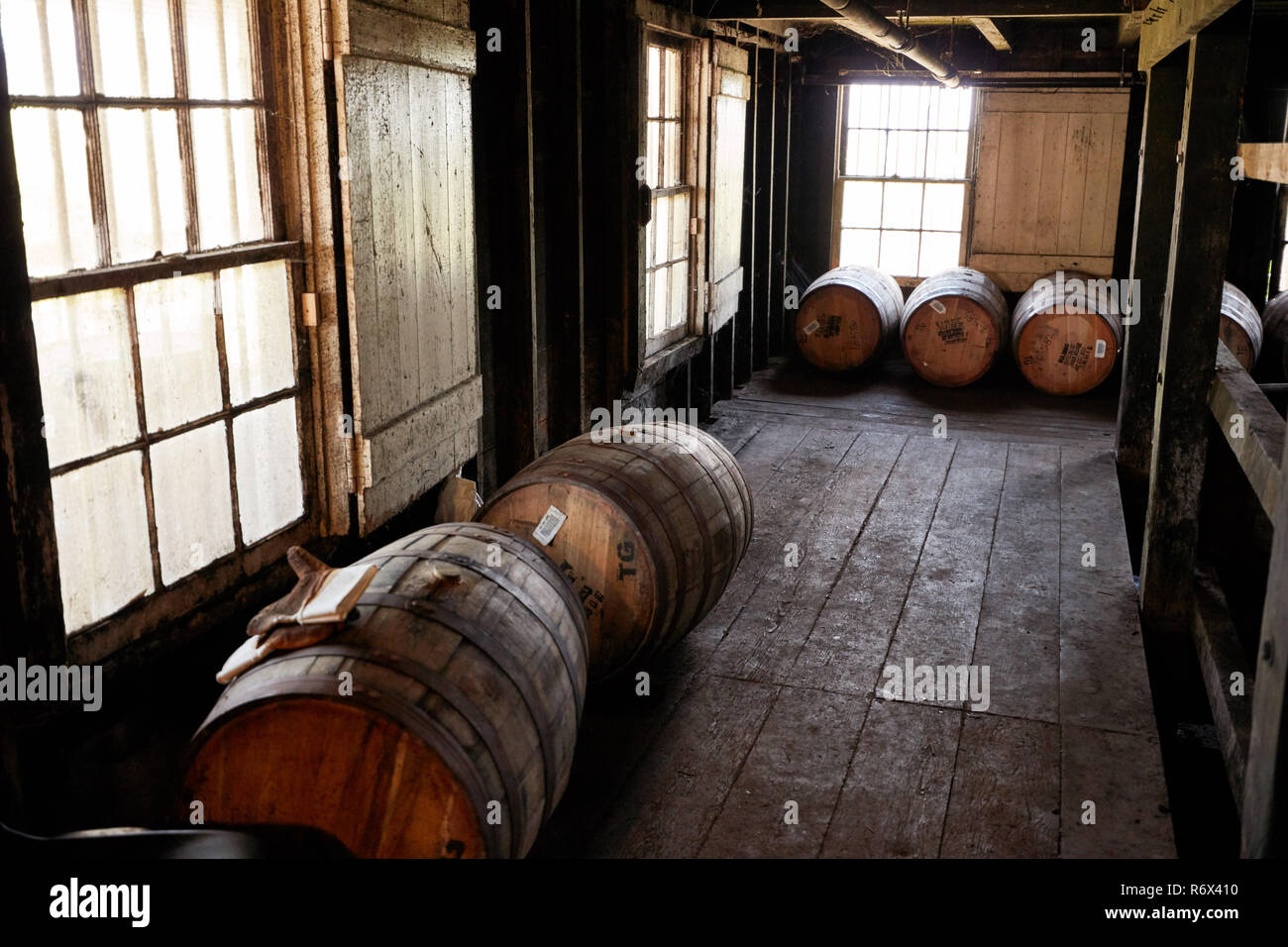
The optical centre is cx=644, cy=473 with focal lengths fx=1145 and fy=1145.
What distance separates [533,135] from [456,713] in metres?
3.06

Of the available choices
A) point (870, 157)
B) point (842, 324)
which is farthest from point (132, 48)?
point (870, 157)

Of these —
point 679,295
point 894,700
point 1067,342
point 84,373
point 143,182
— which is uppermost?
point 143,182

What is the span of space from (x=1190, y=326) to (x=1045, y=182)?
18.6ft

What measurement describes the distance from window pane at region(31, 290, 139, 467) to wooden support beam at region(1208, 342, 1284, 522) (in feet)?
8.68

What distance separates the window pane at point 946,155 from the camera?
10.0 metres

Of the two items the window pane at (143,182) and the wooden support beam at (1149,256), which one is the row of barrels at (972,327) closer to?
the wooden support beam at (1149,256)

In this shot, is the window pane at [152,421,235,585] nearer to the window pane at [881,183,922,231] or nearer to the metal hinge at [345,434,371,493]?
A: the metal hinge at [345,434,371,493]

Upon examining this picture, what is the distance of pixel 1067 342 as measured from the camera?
8.41 metres

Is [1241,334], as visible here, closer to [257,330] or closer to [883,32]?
[883,32]

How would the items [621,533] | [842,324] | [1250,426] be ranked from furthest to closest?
[842,324]
[1250,426]
[621,533]

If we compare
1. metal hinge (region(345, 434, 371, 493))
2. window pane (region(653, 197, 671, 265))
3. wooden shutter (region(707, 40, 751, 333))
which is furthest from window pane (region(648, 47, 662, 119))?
metal hinge (region(345, 434, 371, 493))

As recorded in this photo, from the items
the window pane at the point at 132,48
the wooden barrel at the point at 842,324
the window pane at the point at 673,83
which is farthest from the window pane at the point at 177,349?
the wooden barrel at the point at 842,324

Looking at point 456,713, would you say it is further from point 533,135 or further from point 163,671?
point 533,135

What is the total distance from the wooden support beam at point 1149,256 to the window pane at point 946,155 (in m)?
3.78
